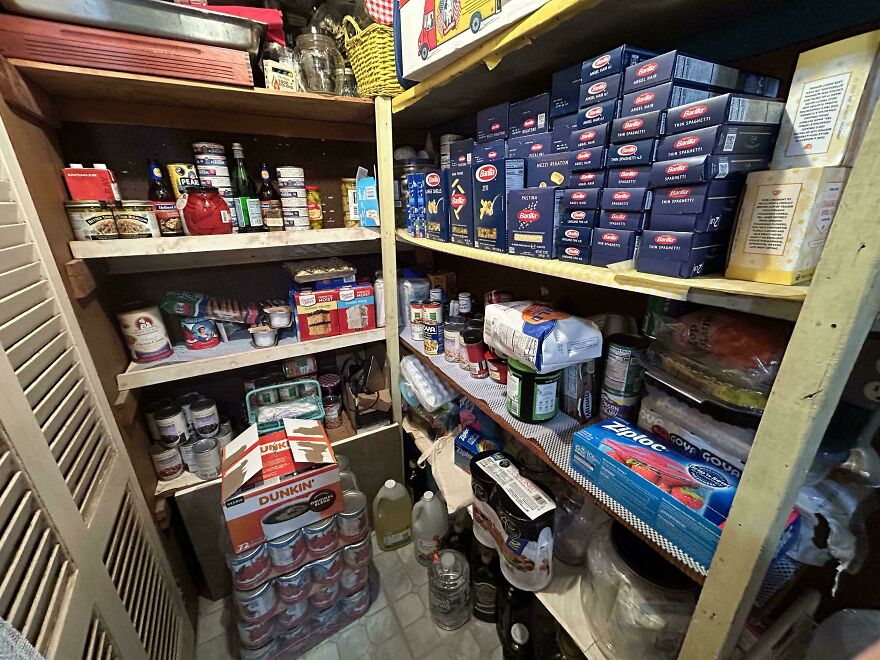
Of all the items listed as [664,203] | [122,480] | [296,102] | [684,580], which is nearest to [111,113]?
[296,102]

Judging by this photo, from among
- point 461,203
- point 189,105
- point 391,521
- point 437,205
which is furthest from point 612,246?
point 391,521

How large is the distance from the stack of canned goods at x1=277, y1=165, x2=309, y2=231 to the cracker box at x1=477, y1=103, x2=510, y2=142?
645mm

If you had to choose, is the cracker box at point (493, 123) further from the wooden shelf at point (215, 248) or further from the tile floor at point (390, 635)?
the tile floor at point (390, 635)

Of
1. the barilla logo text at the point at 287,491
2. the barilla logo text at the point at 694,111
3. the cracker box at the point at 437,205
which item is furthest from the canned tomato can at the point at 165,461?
the barilla logo text at the point at 694,111

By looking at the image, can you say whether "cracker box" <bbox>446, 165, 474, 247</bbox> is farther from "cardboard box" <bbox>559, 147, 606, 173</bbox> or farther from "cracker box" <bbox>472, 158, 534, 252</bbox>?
"cardboard box" <bbox>559, 147, 606, 173</bbox>

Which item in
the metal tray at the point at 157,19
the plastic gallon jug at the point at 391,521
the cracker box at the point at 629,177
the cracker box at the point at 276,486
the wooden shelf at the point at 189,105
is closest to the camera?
the cracker box at the point at 629,177

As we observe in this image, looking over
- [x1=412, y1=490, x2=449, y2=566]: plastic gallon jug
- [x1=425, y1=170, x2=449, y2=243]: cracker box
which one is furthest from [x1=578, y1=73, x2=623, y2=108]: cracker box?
[x1=412, y1=490, x2=449, y2=566]: plastic gallon jug

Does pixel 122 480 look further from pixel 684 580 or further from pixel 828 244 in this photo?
pixel 828 244

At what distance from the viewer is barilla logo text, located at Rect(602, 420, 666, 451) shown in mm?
648

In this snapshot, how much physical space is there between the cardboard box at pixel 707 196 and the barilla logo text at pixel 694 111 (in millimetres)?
92

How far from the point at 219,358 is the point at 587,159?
1.30 meters

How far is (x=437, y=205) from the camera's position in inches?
42.5

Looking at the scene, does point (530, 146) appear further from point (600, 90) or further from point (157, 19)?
point (157, 19)

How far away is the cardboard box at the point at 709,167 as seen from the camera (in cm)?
47
